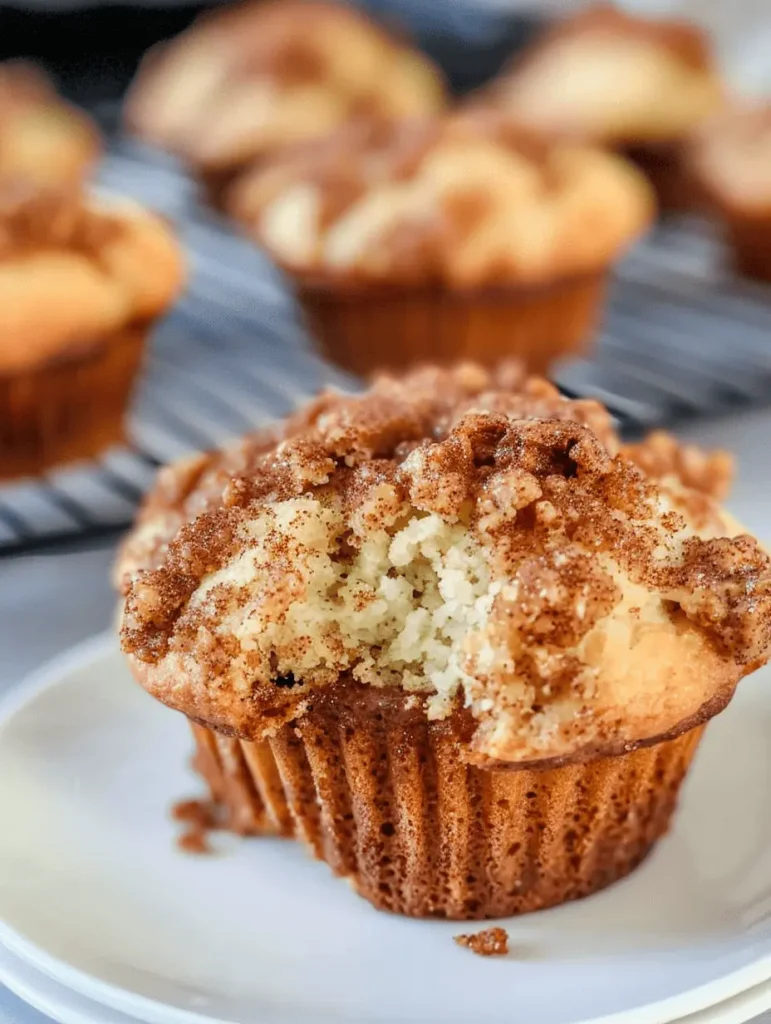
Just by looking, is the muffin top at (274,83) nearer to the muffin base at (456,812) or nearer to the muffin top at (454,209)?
the muffin top at (454,209)

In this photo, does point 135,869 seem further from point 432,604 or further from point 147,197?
point 147,197

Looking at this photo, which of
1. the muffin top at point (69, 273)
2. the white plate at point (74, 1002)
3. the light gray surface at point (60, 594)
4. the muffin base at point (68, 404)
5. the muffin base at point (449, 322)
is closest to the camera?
the white plate at point (74, 1002)

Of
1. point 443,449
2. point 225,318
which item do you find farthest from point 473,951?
point 225,318

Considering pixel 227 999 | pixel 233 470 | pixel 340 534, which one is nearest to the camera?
pixel 227 999


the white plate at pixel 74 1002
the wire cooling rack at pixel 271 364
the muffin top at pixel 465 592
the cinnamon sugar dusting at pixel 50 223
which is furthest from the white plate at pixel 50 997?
the cinnamon sugar dusting at pixel 50 223

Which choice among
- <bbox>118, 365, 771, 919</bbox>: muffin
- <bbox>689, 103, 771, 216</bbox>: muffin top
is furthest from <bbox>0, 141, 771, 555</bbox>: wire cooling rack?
<bbox>118, 365, 771, 919</bbox>: muffin

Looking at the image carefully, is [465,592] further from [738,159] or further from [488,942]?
[738,159]
